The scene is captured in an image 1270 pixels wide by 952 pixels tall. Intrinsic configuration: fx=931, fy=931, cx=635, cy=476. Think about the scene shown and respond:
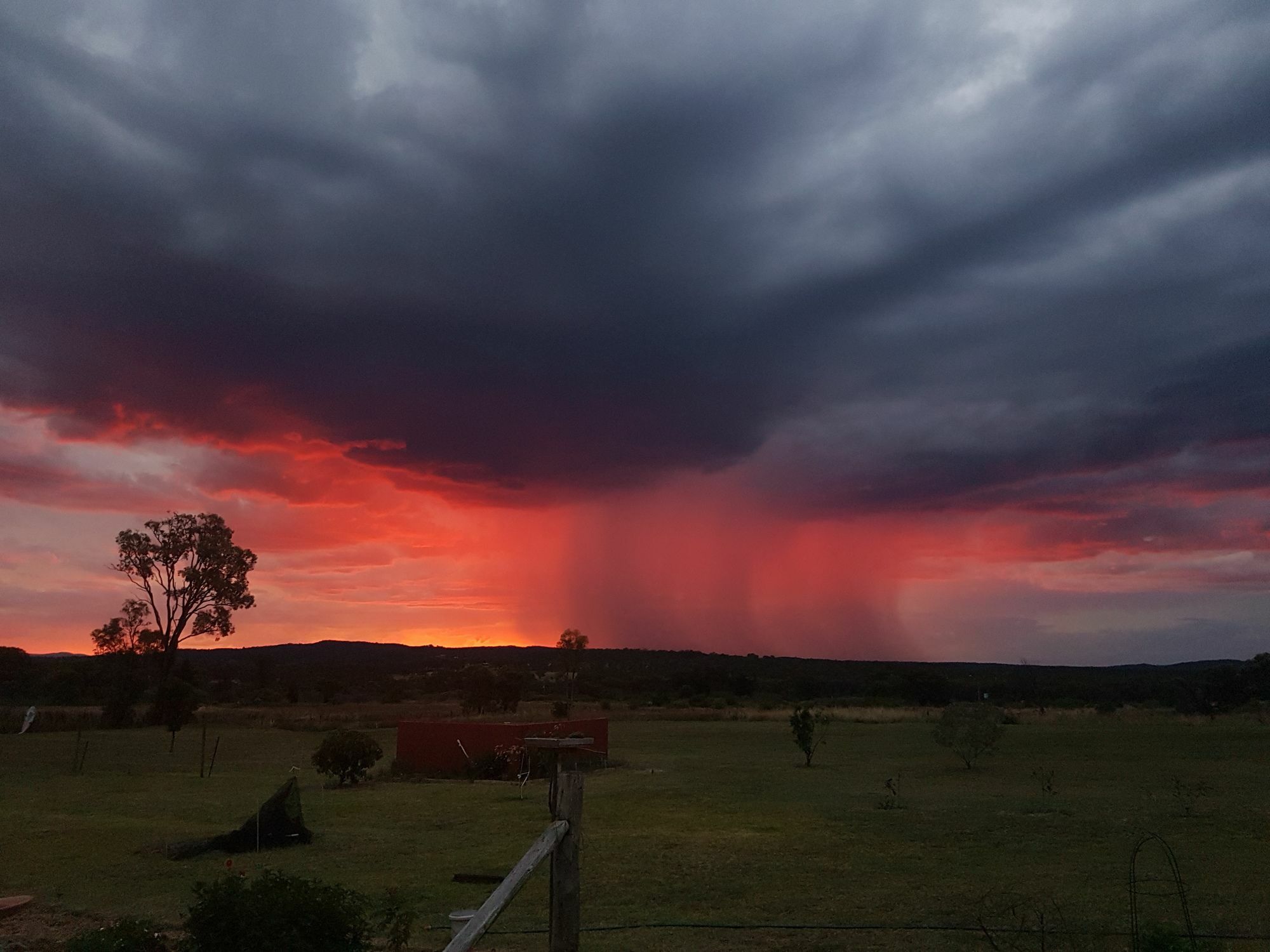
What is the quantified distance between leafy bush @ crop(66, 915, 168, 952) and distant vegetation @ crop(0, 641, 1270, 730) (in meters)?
42.2

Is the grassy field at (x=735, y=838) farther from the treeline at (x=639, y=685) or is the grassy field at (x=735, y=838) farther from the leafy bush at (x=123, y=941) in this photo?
the treeline at (x=639, y=685)

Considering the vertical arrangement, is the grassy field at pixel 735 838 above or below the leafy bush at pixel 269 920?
below

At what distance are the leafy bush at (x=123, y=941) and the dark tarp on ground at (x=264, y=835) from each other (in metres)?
6.62

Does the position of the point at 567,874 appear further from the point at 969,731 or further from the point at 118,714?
the point at 118,714

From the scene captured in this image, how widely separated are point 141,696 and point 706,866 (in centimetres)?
6173

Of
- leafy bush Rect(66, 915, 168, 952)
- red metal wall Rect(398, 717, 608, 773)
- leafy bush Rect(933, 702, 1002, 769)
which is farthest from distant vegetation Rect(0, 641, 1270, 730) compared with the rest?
leafy bush Rect(66, 915, 168, 952)

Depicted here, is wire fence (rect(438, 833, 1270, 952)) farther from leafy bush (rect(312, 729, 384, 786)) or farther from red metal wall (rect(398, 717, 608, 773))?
red metal wall (rect(398, 717, 608, 773))

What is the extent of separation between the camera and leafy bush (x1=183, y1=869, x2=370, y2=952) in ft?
25.0

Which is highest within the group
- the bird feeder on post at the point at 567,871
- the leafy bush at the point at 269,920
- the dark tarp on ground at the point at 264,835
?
the bird feeder on post at the point at 567,871

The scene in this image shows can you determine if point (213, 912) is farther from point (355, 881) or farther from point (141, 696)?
point (141, 696)

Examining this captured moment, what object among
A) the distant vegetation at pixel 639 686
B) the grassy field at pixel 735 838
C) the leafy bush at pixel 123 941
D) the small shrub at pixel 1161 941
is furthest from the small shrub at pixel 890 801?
the distant vegetation at pixel 639 686

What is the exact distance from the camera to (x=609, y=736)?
41.8 m

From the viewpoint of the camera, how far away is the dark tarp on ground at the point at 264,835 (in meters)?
15.0

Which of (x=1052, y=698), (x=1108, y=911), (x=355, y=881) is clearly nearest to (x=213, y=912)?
(x=355, y=881)
